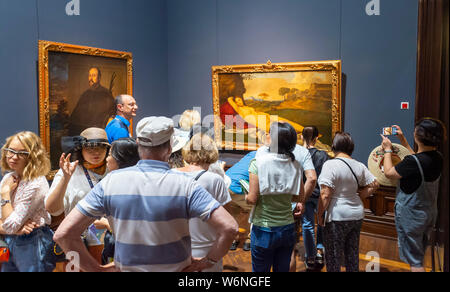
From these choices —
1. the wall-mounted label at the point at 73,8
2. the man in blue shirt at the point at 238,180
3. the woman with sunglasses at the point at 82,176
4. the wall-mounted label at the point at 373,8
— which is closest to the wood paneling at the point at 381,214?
the man in blue shirt at the point at 238,180

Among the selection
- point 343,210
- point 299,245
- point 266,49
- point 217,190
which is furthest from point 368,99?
point 217,190

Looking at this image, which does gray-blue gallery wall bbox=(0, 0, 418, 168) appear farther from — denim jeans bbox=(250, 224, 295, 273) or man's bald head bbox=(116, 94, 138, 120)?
denim jeans bbox=(250, 224, 295, 273)

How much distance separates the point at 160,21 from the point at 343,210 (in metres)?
6.48

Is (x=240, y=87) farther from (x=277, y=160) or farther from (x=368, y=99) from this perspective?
(x=277, y=160)

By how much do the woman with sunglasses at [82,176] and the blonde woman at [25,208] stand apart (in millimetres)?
194

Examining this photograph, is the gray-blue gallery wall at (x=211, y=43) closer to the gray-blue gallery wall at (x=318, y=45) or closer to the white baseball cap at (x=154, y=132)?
the gray-blue gallery wall at (x=318, y=45)

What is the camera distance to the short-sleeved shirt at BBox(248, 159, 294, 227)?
332cm

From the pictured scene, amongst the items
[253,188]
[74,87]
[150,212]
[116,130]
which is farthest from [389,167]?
[74,87]

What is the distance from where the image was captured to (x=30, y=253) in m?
3.11

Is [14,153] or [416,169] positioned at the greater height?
[14,153]

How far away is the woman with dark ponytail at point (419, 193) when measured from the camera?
9.40ft

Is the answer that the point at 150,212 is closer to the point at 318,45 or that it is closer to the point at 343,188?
the point at 343,188

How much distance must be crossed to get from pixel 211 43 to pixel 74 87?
3.00 metres
